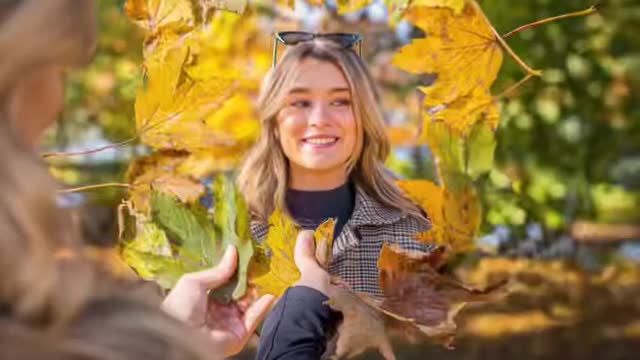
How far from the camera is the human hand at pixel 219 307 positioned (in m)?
1.57

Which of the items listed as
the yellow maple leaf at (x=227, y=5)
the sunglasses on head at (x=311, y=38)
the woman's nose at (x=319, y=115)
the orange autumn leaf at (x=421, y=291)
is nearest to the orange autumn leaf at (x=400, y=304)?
the orange autumn leaf at (x=421, y=291)

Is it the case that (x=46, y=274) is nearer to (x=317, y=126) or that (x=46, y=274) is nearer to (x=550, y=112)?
(x=317, y=126)

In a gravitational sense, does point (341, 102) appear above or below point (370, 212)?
above

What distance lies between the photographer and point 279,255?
5.27ft

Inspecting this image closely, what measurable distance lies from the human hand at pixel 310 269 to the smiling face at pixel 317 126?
10 cm

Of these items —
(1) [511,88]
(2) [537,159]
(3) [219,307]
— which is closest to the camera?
(3) [219,307]

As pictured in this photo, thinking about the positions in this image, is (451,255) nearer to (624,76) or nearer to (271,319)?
(271,319)

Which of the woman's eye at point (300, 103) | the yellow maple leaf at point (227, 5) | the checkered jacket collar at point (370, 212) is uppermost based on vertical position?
the yellow maple leaf at point (227, 5)

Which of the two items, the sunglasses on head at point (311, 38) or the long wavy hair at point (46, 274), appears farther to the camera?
the sunglasses on head at point (311, 38)

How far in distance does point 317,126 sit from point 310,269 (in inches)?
8.8

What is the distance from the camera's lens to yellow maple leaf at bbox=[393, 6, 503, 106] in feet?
5.33

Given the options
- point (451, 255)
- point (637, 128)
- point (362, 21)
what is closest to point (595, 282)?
point (637, 128)

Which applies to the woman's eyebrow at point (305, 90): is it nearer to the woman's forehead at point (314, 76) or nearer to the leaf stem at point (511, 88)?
the woman's forehead at point (314, 76)

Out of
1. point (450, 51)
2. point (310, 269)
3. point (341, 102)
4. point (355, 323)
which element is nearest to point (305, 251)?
point (310, 269)
